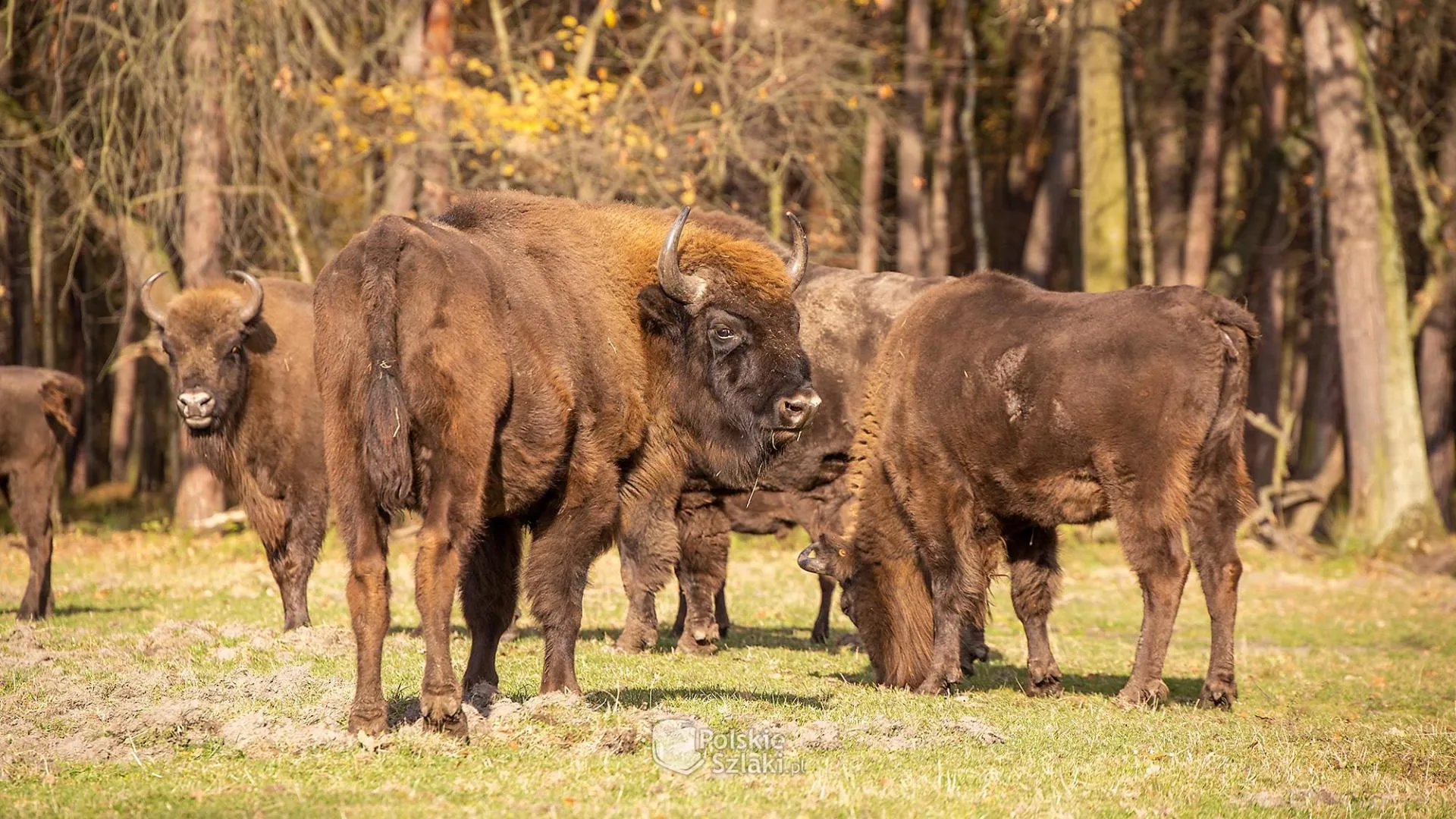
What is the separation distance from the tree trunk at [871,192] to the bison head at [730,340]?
14.3m

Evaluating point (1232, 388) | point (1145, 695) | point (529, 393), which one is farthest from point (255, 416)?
point (1232, 388)

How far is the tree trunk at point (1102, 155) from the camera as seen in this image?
68.8 ft

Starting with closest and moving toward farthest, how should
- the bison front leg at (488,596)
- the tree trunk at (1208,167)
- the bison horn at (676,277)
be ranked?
the bison front leg at (488,596) < the bison horn at (676,277) < the tree trunk at (1208,167)

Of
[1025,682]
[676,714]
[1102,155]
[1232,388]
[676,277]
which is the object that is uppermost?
[1102,155]

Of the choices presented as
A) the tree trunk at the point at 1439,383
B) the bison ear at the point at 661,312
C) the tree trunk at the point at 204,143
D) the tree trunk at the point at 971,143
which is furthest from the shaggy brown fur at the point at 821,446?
the tree trunk at the point at 1439,383

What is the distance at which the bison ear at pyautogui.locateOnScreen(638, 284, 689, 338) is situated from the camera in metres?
8.41

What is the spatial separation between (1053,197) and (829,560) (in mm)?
16663

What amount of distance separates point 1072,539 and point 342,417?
1660cm

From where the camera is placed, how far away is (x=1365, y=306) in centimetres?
2077

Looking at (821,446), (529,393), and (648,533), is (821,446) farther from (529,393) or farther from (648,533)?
(529,393)

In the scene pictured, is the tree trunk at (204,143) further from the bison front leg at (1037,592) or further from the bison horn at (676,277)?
the bison horn at (676,277)

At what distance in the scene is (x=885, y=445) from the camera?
10.8 metres

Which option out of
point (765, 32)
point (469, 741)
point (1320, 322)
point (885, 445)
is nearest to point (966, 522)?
point (885, 445)

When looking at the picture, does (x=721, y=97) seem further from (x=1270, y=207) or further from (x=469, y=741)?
(x=469, y=741)
